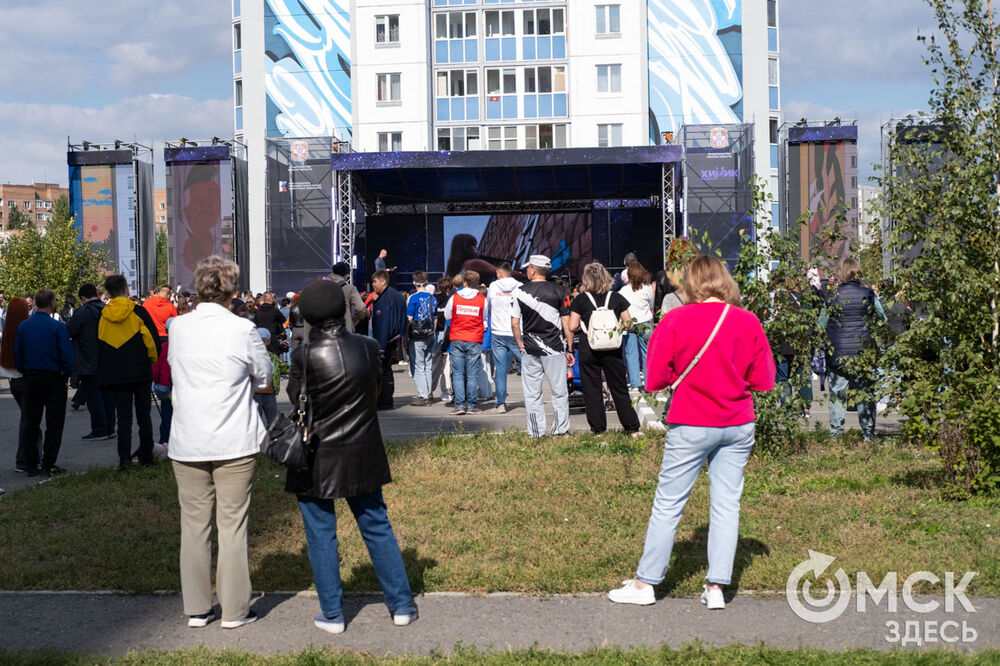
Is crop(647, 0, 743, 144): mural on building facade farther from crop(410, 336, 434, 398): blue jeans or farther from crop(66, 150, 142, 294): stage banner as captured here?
crop(410, 336, 434, 398): blue jeans

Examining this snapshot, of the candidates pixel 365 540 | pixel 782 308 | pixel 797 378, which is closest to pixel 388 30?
pixel 782 308

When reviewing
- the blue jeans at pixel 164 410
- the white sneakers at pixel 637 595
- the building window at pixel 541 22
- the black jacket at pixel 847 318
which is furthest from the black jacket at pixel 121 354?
the building window at pixel 541 22

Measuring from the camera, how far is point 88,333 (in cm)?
1269

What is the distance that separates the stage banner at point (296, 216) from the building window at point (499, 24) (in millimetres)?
14899

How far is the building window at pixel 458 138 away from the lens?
47750mm

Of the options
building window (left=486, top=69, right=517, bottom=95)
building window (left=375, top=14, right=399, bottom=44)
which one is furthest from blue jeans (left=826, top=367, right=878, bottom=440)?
building window (left=375, top=14, right=399, bottom=44)

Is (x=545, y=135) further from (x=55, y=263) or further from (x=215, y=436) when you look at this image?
(x=215, y=436)

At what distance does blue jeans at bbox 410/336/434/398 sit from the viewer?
15.9m

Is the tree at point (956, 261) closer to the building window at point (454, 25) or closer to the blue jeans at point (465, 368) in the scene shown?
the blue jeans at point (465, 368)

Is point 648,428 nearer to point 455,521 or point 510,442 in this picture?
point 510,442

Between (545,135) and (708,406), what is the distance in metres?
43.1

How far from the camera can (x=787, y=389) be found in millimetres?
10328

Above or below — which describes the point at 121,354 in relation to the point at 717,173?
below

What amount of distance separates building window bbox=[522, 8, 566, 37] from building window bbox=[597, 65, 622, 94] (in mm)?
2989
